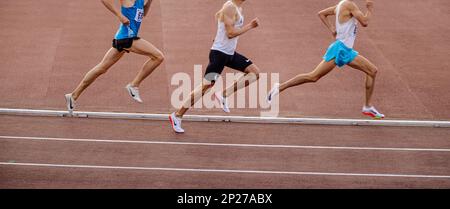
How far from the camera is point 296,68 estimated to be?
16.3 metres

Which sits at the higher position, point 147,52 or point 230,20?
point 230,20

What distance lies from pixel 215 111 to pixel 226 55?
188 cm

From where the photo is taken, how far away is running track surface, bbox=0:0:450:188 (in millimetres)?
10945

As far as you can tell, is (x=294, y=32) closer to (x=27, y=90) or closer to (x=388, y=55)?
(x=388, y=55)

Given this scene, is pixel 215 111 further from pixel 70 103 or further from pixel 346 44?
pixel 346 44

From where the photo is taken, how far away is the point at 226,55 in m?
12.1

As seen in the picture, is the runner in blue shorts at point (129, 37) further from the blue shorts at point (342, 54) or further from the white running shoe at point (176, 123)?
the blue shorts at point (342, 54)

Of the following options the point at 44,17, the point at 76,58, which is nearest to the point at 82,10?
the point at 44,17

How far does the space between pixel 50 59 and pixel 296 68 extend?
536 cm

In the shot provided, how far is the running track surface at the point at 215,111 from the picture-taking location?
1095 cm

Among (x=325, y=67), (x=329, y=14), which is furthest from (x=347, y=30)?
(x=325, y=67)

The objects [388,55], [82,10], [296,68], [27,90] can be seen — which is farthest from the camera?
[82,10]

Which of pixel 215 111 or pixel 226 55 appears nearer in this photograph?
pixel 226 55

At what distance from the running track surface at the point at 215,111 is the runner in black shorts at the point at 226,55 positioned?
2.27ft
